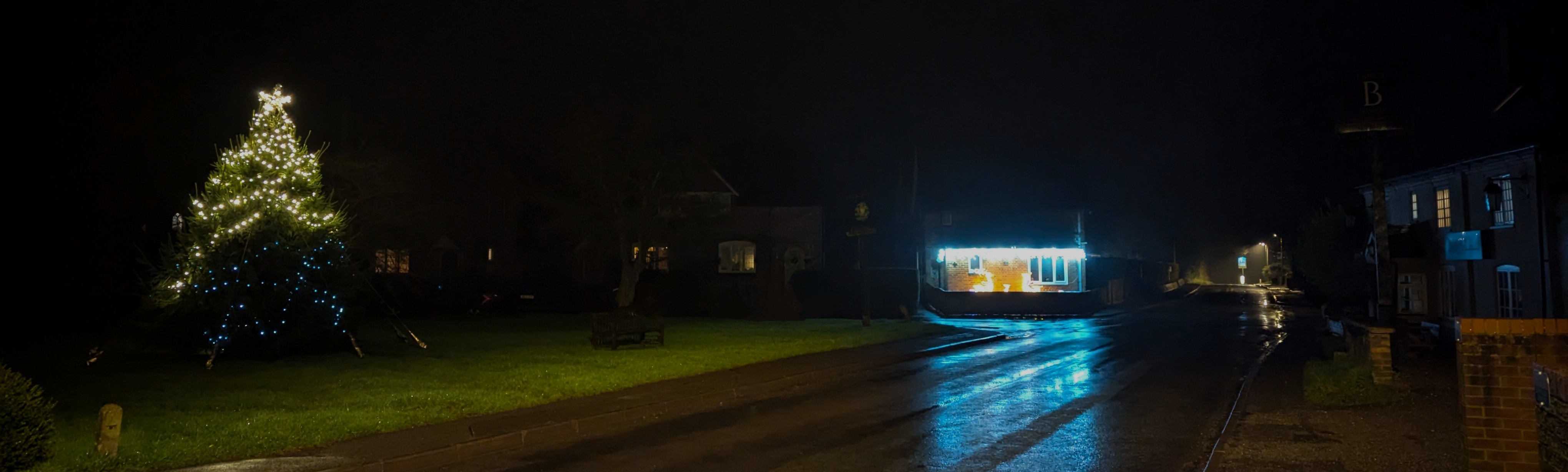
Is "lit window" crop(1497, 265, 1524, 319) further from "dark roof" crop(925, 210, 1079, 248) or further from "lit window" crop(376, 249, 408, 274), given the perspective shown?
"lit window" crop(376, 249, 408, 274)

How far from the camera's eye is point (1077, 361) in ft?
61.5

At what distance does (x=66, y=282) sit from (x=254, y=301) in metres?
16.1

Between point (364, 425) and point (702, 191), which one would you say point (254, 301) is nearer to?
point (364, 425)

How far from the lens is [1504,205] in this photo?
24938mm

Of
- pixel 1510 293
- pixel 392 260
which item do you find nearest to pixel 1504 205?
pixel 1510 293

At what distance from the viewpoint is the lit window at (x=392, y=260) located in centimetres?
3553

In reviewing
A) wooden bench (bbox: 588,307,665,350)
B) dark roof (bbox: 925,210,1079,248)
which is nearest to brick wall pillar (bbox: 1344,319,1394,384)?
wooden bench (bbox: 588,307,665,350)

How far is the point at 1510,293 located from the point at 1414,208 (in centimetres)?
539

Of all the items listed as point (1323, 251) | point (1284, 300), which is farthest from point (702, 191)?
point (1284, 300)

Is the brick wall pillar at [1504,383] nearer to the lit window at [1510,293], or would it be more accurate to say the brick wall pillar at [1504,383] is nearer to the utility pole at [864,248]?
the utility pole at [864,248]

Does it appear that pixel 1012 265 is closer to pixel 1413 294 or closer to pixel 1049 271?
pixel 1049 271

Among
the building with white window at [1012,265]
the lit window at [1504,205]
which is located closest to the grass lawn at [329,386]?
the building with white window at [1012,265]

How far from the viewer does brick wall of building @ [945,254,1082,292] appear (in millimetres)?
41312

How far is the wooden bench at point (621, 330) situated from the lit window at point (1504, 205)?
21.5m
